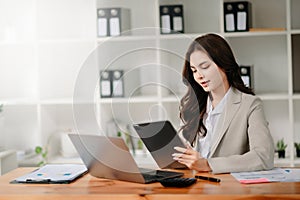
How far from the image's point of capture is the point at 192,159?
2350mm

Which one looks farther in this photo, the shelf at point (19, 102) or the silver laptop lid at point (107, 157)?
the shelf at point (19, 102)

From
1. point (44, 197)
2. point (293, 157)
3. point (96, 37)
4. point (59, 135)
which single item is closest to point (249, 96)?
point (44, 197)

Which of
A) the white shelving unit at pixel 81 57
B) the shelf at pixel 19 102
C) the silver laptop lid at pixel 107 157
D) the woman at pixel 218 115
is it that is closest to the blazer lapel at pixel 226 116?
the woman at pixel 218 115

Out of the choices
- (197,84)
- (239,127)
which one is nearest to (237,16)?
(197,84)

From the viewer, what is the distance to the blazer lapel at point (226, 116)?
105 inches

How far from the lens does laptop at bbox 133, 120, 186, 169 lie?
227 cm

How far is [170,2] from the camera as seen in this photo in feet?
13.9

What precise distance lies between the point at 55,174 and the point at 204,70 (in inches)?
30.0

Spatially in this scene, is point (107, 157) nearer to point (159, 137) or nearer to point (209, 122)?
point (159, 137)

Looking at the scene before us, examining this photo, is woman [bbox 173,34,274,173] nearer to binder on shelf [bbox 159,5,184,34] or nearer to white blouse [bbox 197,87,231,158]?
white blouse [bbox 197,87,231,158]

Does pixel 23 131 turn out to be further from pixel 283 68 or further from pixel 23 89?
pixel 283 68

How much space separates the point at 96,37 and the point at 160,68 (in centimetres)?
169

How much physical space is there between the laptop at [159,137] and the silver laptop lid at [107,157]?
0.57 ft

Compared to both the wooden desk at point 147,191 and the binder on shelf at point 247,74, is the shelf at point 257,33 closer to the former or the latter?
the binder on shelf at point 247,74
